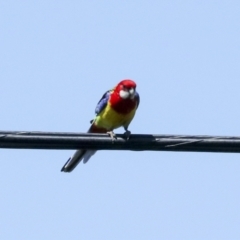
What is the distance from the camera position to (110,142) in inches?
346

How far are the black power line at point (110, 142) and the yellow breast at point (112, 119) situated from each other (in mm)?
3182

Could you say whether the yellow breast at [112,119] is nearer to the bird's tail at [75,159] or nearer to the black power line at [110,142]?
the bird's tail at [75,159]

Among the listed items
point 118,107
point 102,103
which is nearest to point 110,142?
point 118,107

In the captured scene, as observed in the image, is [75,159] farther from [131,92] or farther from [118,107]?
[131,92]

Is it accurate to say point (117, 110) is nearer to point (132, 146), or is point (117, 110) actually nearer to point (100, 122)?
point (100, 122)

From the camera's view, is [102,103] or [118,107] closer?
[118,107]

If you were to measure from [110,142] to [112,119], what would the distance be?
3446mm

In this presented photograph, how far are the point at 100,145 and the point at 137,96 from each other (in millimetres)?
3590

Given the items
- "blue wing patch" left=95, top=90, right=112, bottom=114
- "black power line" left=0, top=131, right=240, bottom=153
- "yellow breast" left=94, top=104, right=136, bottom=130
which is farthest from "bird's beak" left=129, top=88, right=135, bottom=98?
"black power line" left=0, top=131, right=240, bottom=153

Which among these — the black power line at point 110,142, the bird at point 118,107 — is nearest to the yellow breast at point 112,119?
the bird at point 118,107

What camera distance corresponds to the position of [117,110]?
477 inches

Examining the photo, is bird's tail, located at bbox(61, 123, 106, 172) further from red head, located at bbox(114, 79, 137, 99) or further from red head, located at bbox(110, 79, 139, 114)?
red head, located at bbox(114, 79, 137, 99)

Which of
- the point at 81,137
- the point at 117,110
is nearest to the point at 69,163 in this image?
the point at 117,110

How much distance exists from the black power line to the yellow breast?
10.4ft
